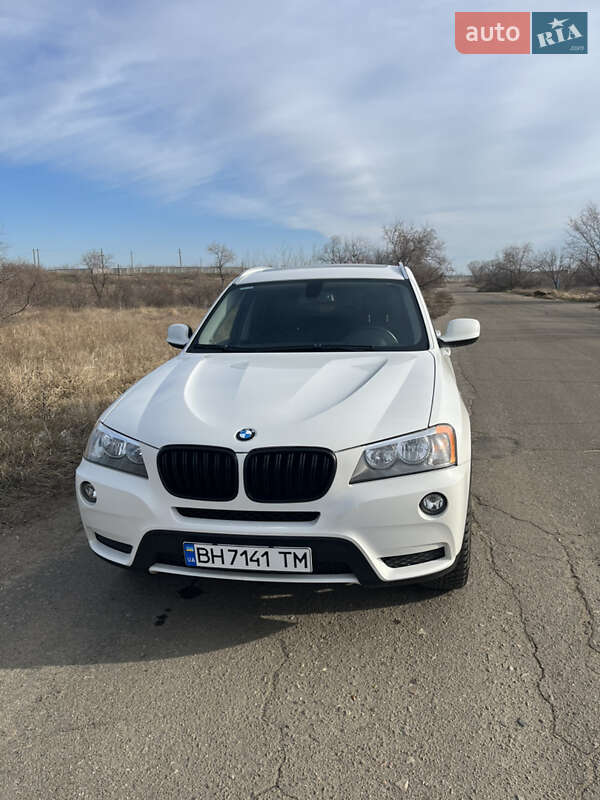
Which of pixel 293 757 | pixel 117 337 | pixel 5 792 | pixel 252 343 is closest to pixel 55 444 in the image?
pixel 252 343

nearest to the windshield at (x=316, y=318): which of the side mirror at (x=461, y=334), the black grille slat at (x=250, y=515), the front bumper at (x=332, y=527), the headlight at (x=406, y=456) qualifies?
the side mirror at (x=461, y=334)

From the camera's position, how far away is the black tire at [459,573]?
2672 millimetres

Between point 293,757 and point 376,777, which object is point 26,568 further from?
point 376,777

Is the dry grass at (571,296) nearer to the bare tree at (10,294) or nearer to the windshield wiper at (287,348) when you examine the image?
the bare tree at (10,294)

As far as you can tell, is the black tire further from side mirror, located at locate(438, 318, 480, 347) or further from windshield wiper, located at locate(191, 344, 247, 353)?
windshield wiper, located at locate(191, 344, 247, 353)

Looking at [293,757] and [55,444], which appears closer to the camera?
[293,757]

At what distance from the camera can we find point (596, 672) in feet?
7.63

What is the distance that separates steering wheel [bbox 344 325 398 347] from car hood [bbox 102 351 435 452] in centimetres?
28

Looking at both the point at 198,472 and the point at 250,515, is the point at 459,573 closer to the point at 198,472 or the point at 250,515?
the point at 250,515

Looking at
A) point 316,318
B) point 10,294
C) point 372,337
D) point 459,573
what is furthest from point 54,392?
point 10,294

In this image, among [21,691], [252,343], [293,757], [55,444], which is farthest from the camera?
[55,444]

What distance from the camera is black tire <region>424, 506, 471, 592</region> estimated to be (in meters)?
2.67

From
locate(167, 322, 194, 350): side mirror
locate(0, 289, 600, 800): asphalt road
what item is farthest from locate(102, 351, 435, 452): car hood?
locate(0, 289, 600, 800): asphalt road

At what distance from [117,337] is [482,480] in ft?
37.0
